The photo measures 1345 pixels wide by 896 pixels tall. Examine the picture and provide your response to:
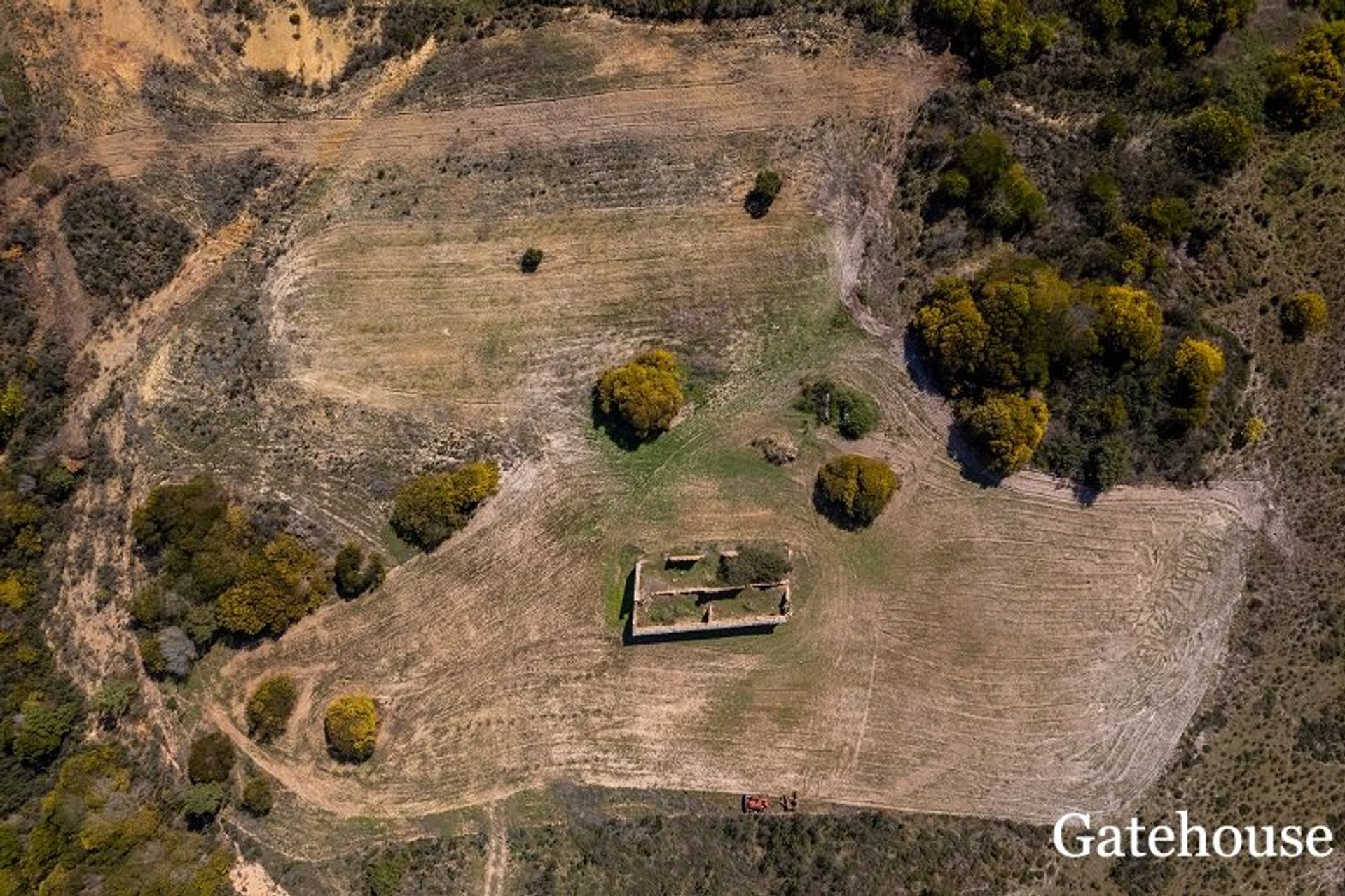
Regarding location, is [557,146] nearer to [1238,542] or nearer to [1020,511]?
[1020,511]

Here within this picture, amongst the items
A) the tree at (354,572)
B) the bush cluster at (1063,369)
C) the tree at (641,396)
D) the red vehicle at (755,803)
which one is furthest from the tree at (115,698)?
the bush cluster at (1063,369)

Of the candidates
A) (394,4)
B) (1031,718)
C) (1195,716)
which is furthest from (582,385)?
(1195,716)

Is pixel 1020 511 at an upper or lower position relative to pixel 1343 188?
lower

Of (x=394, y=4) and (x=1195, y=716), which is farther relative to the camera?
(x=394, y=4)

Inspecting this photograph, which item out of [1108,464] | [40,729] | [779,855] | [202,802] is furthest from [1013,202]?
[40,729]

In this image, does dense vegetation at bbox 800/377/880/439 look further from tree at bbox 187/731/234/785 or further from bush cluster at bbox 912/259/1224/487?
tree at bbox 187/731/234/785

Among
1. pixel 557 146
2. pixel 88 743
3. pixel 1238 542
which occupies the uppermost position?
pixel 557 146

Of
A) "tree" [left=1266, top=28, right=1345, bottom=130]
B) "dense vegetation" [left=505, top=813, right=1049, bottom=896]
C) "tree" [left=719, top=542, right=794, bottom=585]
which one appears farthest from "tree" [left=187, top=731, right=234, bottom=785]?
"tree" [left=1266, top=28, right=1345, bottom=130]
